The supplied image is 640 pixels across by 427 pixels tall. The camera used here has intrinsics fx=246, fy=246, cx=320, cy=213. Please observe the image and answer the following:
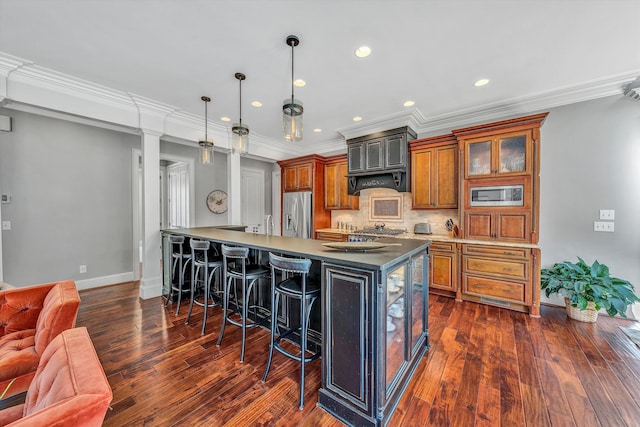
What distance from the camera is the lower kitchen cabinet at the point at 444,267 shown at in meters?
3.58

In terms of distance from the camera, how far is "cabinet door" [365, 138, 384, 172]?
14.1ft

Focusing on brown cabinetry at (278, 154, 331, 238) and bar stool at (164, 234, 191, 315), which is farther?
brown cabinetry at (278, 154, 331, 238)

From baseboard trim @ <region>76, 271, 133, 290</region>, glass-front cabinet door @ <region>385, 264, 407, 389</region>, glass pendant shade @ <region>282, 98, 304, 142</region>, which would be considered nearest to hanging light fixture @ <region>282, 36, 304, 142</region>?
glass pendant shade @ <region>282, 98, 304, 142</region>

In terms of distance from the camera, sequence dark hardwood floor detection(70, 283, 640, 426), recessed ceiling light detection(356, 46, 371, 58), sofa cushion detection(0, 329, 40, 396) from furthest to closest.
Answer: recessed ceiling light detection(356, 46, 371, 58)
dark hardwood floor detection(70, 283, 640, 426)
sofa cushion detection(0, 329, 40, 396)

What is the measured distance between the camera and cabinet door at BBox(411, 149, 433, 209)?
4.03 metres

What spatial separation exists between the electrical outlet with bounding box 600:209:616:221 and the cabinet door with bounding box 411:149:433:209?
1.94 m

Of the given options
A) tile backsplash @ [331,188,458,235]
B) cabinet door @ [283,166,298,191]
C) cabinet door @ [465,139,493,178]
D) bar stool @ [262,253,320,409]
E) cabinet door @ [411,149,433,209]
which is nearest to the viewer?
bar stool @ [262,253,320,409]

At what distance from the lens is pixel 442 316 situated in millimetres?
3090

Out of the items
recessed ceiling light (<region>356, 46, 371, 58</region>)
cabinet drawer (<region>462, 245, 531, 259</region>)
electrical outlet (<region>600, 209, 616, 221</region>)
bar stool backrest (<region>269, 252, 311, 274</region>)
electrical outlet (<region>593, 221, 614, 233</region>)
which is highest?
recessed ceiling light (<region>356, 46, 371, 58</region>)

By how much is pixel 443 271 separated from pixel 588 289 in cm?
149

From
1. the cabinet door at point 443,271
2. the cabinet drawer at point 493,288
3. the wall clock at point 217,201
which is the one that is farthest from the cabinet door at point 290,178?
the cabinet drawer at point 493,288

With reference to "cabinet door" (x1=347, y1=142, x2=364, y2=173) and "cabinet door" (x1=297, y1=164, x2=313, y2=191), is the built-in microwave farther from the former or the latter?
"cabinet door" (x1=297, y1=164, x2=313, y2=191)

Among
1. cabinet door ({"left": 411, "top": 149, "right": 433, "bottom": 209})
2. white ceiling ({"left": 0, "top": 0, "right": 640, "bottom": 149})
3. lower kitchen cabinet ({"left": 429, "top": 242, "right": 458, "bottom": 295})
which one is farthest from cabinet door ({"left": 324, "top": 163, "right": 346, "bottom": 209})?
lower kitchen cabinet ({"left": 429, "top": 242, "right": 458, "bottom": 295})

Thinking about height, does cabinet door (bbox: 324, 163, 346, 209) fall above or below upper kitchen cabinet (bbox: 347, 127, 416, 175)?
below
